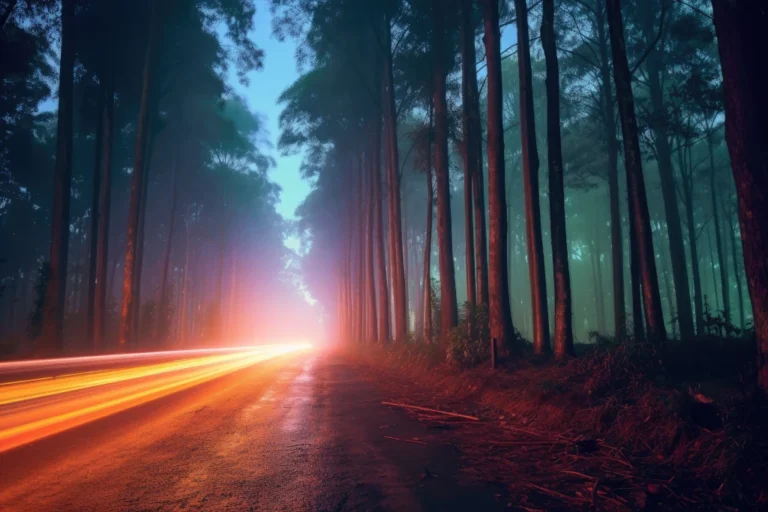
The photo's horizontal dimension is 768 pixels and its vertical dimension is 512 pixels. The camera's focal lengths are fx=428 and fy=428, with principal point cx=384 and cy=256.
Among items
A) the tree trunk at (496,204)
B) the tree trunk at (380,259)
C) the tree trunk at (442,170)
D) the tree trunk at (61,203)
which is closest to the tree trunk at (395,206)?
the tree trunk at (380,259)

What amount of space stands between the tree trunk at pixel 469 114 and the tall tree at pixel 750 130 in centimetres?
932

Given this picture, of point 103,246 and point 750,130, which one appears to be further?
point 103,246

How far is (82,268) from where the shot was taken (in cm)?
3023

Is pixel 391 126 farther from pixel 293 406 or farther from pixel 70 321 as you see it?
pixel 70 321

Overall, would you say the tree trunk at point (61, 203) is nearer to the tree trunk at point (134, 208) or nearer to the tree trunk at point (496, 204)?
the tree trunk at point (134, 208)

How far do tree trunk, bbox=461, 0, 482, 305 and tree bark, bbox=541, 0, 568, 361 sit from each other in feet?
13.4

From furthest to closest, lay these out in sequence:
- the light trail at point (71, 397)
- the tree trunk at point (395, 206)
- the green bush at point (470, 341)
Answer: the tree trunk at point (395, 206) < the green bush at point (470, 341) < the light trail at point (71, 397)

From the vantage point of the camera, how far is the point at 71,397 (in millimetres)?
7668

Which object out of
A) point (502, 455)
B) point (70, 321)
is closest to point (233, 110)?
point (70, 321)

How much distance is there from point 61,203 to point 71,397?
1072cm

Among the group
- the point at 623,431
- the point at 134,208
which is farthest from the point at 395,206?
the point at 623,431

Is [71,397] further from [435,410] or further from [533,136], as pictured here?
[533,136]

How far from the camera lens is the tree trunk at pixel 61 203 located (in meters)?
14.7

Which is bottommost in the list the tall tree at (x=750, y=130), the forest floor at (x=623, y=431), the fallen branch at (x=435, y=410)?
the fallen branch at (x=435, y=410)
